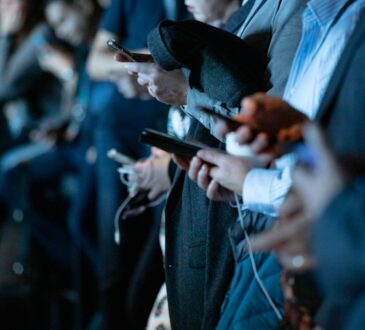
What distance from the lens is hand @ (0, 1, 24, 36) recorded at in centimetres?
364

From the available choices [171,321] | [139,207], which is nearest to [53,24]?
[139,207]

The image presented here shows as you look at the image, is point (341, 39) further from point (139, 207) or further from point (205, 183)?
point (139, 207)

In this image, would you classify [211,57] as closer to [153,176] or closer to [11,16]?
[153,176]

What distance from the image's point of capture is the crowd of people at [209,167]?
40.4 inches

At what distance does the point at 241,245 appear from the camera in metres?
1.43

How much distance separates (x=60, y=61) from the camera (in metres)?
3.36

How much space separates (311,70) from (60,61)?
2.21 meters

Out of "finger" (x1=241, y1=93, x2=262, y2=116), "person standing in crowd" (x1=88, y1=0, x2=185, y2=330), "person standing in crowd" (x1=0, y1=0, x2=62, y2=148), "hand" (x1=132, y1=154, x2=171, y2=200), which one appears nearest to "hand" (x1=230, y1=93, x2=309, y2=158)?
"finger" (x1=241, y1=93, x2=262, y2=116)

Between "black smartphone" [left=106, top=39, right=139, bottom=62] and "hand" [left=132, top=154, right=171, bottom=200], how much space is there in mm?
311

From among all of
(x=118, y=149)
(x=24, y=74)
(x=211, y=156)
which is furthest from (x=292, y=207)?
(x=24, y=74)

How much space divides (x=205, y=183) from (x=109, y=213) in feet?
4.48

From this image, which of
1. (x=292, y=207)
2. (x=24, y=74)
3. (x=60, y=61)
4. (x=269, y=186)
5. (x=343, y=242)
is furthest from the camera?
(x=24, y=74)

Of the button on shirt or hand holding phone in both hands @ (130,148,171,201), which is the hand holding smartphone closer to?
hand holding phone in both hands @ (130,148,171,201)

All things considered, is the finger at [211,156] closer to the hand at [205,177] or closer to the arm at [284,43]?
the hand at [205,177]
